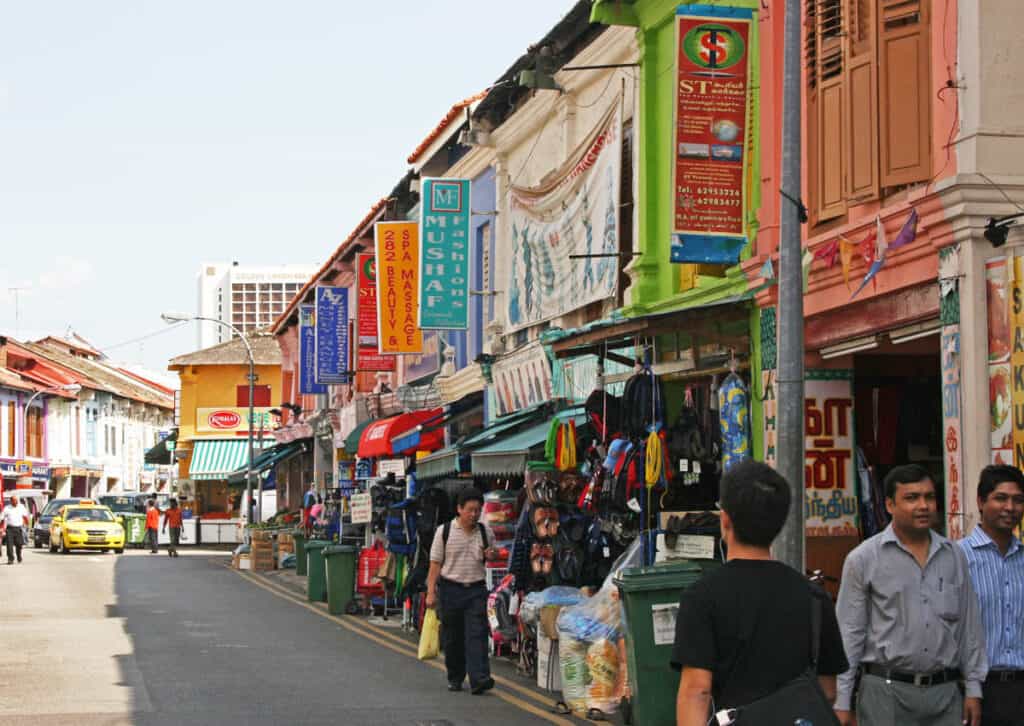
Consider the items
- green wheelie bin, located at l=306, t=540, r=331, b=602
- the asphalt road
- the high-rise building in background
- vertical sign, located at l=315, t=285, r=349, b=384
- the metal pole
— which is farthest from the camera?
the high-rise building in background

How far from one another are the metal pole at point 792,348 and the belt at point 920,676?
3.18m

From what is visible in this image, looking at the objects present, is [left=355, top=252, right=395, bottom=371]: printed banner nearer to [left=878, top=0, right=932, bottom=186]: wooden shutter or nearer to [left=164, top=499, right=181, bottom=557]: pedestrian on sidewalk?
[left=164, top=499, right=181, bottom=557]: pedestrian on sidewalk

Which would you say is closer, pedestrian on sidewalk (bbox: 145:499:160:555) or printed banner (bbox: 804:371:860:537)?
printed banner (bbox: 804:371:860:537)

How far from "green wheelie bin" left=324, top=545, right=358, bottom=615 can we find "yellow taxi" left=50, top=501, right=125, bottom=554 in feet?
81.6

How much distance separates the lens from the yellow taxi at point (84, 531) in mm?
45719

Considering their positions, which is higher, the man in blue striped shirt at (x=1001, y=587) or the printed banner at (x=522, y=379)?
the printed banner at (x=522, y=379)

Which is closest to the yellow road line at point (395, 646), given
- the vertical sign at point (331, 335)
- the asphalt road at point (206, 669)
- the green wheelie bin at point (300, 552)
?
the asphalt road at point (206, 669)

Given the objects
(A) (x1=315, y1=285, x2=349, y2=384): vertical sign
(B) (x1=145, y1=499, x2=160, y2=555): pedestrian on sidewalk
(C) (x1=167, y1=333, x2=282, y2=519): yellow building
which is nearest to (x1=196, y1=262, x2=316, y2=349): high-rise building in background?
(C) (x1=167, y1=333, x2=282, y2=519): yellow building

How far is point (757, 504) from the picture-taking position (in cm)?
483

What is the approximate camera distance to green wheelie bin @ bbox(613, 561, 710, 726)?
34.5 ft

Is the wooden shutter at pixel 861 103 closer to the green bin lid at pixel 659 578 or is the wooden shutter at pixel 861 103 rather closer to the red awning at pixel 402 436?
the green bin lid at pixel 659 578

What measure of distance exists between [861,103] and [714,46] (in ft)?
6.74

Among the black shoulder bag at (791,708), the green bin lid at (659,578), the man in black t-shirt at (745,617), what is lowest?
the green bin lid at (659,578)

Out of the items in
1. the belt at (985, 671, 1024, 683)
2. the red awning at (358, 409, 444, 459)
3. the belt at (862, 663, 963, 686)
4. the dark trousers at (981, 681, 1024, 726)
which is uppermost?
the red awning at (358, 409, 444, 459)
